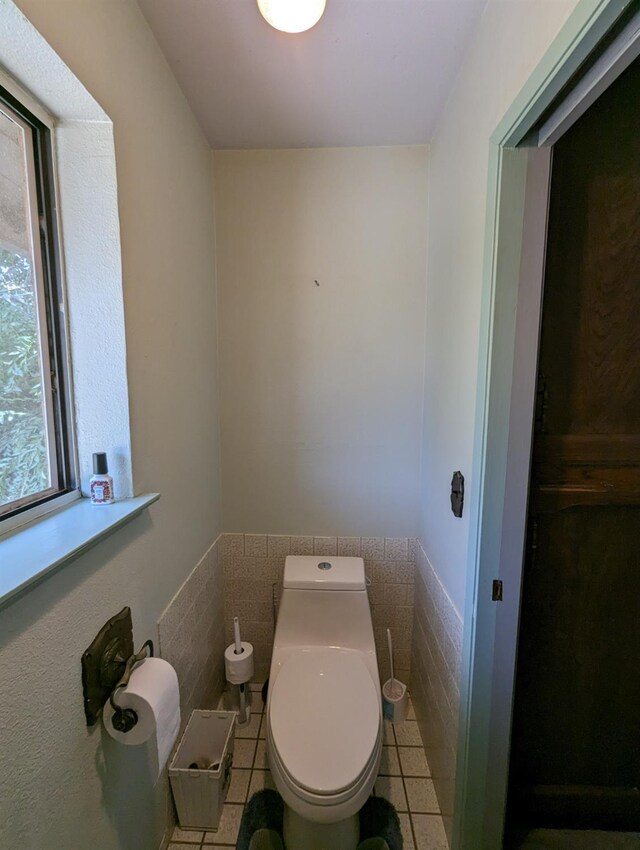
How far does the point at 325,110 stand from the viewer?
1.30 metres

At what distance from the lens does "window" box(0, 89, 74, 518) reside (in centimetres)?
76

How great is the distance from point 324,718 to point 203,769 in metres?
0.51

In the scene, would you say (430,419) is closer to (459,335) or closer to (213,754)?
(459,335)

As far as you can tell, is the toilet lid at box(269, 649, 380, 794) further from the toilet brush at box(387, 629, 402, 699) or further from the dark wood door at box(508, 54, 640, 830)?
the dark wood door at box(508, 54, 640, 830)

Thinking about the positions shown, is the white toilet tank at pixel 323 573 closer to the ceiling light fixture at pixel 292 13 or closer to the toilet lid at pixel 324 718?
the toilet lid at pixel 324 718

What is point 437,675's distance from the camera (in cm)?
131

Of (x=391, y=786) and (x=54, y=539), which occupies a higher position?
(x=54, y=539)

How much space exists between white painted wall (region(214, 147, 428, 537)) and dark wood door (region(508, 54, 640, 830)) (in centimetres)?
63

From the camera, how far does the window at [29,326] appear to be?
0.76 meters

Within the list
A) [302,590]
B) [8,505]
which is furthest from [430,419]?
[8,505]

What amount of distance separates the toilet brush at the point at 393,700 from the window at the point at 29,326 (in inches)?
59.2

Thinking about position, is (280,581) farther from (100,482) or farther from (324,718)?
(100,482)

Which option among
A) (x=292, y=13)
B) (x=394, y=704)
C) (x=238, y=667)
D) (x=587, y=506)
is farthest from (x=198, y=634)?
(x=292, y=13)

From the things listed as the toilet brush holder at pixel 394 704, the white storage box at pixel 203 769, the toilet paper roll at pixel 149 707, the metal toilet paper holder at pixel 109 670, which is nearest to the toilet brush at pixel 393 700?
the toilet brush holder at pixel 394 704
